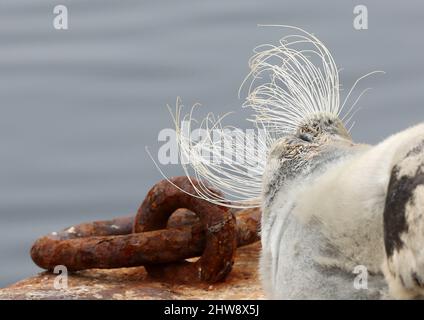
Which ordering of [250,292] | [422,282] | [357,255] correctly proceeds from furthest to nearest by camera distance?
1. [250,292]
2. [357,255]
3. [422,282]

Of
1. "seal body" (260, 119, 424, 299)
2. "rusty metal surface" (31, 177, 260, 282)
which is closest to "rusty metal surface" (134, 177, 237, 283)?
"rusty metal surface" (31, 177, 260, 282)

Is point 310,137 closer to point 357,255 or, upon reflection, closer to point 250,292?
point 357,255

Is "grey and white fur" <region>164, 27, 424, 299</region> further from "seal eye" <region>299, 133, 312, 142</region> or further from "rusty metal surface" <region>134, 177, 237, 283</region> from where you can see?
"rusty metal surface" <region>134, 177, 237, 283</region>

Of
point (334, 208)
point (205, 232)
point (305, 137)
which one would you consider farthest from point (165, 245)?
point (334, 208)

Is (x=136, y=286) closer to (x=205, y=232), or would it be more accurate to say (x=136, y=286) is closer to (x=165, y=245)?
(x=165, y=245)

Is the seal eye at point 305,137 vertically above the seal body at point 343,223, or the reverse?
the seal eye at point 305,137

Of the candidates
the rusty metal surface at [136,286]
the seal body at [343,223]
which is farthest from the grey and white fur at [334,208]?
the rusty metal surface at [136,286]

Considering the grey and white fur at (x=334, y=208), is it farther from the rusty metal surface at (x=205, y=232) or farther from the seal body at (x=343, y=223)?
the rusty metal surface at (x=205, y=232)
